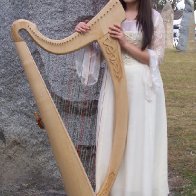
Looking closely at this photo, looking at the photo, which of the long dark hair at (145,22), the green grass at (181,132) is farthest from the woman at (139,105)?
the green grass at (181,132)

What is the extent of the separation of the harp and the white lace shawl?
0.55ft

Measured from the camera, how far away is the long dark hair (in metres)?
2.79

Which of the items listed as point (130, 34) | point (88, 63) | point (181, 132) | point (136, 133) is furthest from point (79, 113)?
point (181, 132)

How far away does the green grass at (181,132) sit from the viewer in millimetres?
4168

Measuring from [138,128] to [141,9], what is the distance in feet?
1.84

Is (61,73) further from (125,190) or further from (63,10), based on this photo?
(125,190)

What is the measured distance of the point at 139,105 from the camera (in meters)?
2.82

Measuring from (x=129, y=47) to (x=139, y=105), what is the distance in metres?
0.28

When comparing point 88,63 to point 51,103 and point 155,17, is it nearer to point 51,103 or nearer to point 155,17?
point 51,103

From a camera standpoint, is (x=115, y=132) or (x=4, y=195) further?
(x=4, y=195)

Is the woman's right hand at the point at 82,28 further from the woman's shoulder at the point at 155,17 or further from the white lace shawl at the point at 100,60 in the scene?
the woman's shoulder at the point at 155,17

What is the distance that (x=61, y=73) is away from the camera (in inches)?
134

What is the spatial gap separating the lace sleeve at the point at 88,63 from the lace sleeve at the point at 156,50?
264 millimetres

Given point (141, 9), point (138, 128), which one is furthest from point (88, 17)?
point (138, 128)
